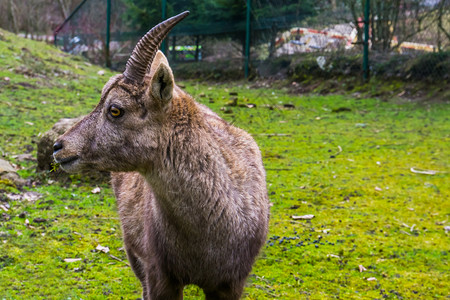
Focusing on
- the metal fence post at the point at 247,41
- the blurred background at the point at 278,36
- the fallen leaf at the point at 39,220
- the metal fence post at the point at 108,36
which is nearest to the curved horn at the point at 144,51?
the fallen leaf at the point at 39,220

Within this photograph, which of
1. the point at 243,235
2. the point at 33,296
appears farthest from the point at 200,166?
the point at 33,296

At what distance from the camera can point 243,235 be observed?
329 cm

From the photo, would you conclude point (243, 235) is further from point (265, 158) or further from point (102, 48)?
point (102, 48)

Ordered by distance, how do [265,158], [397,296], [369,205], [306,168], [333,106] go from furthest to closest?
[333,106], [265,158], [306,168], [369,205], [397,296]

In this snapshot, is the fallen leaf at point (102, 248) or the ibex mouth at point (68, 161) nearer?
the ibex mouth at point (68, 161)

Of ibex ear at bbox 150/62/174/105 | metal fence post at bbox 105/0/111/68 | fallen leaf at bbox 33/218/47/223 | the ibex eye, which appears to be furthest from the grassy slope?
metal fence post at bbox 105/0/111/68

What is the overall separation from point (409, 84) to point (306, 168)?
18.6 ft

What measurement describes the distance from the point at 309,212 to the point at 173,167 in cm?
299

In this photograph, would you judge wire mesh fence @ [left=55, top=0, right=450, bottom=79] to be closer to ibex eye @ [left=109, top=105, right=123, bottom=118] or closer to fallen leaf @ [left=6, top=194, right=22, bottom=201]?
fallen leaf @ [left=6, top=194, right=22, bottom=201]

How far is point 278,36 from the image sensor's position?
47.3 ft

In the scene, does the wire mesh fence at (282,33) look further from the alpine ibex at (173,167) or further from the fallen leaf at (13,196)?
the alpine ibex at (173,167)

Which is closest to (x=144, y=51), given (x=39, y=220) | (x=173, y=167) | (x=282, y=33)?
(x=173, y=167)

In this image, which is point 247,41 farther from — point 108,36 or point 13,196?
point 13,196

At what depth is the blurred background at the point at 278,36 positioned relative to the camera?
472 inches
